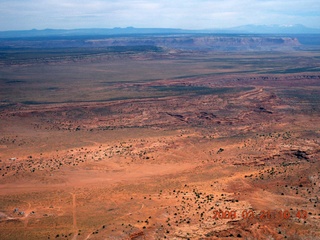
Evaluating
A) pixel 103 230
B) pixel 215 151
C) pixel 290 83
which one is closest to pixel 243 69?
pixel 290 83
